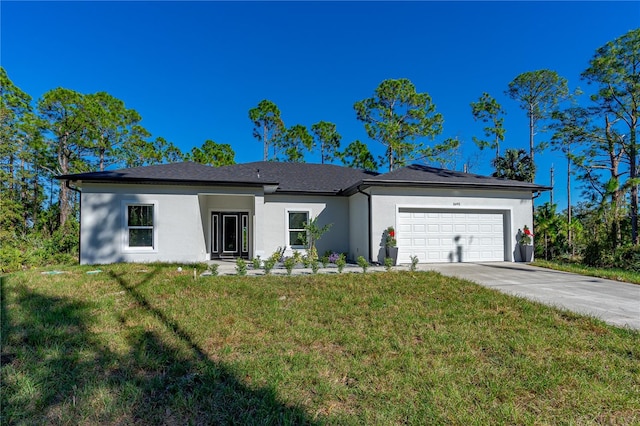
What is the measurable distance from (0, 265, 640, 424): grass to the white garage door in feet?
17.2

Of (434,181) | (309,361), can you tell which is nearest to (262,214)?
(434,181)

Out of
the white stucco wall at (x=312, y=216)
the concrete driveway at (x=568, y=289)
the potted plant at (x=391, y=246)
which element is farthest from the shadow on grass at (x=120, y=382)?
the white stucco wall at (x=312, y=216)

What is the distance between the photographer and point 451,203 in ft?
36.1

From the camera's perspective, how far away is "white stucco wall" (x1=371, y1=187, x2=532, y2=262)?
1037 cm

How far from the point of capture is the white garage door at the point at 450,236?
10773mm

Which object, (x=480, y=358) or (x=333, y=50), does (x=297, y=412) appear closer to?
(x=480, y=358)

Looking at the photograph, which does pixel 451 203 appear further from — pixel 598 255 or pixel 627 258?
pixel 627 258

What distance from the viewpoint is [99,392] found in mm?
2504

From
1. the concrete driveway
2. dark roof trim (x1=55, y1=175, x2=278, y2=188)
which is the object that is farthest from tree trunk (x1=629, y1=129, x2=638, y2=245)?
dark roof trim (x1=55, y1=175, x2=278, y2=188)

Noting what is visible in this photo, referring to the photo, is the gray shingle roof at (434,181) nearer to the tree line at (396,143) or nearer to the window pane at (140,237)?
the tree line at (396,143)

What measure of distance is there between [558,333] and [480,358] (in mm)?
1538

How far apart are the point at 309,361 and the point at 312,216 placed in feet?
30.7

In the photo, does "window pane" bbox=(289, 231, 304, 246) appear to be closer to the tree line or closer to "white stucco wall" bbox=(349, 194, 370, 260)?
"white stucco wall" bbox=(349, 194, 370, 260)

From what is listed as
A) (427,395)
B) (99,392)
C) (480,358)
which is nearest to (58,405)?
(99,392)
